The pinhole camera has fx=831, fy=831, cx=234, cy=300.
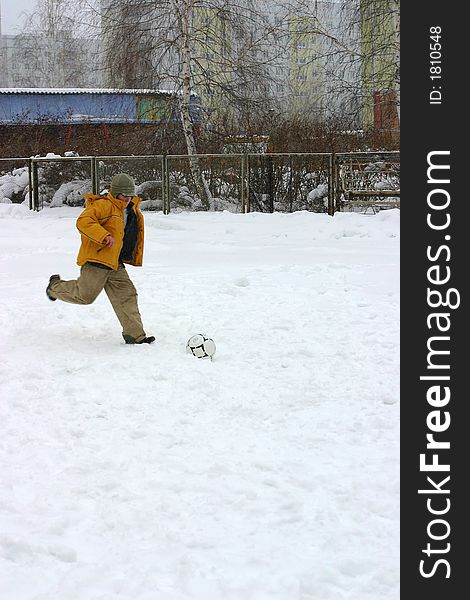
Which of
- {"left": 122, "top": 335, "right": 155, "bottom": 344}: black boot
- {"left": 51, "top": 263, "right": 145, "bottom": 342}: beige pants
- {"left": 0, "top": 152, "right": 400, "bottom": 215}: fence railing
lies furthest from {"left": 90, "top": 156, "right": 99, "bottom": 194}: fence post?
{"left": 122, "top": 335, "right": 155, "bottom": 344}: black boot

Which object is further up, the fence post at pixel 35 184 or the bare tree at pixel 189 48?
the bare tree at pixel 189 48

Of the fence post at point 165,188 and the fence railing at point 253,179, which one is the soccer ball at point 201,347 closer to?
the fence railing at point 253,179

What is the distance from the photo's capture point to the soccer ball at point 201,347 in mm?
7332

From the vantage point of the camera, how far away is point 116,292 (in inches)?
307

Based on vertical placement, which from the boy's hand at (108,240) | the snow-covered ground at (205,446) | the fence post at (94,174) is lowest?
the snow-covered ground at (205,446)

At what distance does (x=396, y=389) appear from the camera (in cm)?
635

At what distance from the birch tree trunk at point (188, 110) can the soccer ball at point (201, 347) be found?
42.8 ft

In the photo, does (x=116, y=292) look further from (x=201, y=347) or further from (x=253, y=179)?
(x=253, y=179)

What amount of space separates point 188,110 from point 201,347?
1566cm

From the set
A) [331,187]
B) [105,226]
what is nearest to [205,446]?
[105,226]

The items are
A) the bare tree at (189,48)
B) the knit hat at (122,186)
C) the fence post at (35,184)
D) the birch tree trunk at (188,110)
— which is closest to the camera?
the knit hat at (122,186)

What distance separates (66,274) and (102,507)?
8051 millimetres

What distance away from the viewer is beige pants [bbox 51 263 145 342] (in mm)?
7727

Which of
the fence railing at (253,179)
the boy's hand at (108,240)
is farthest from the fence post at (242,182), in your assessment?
the boy's hand at (108,240)
